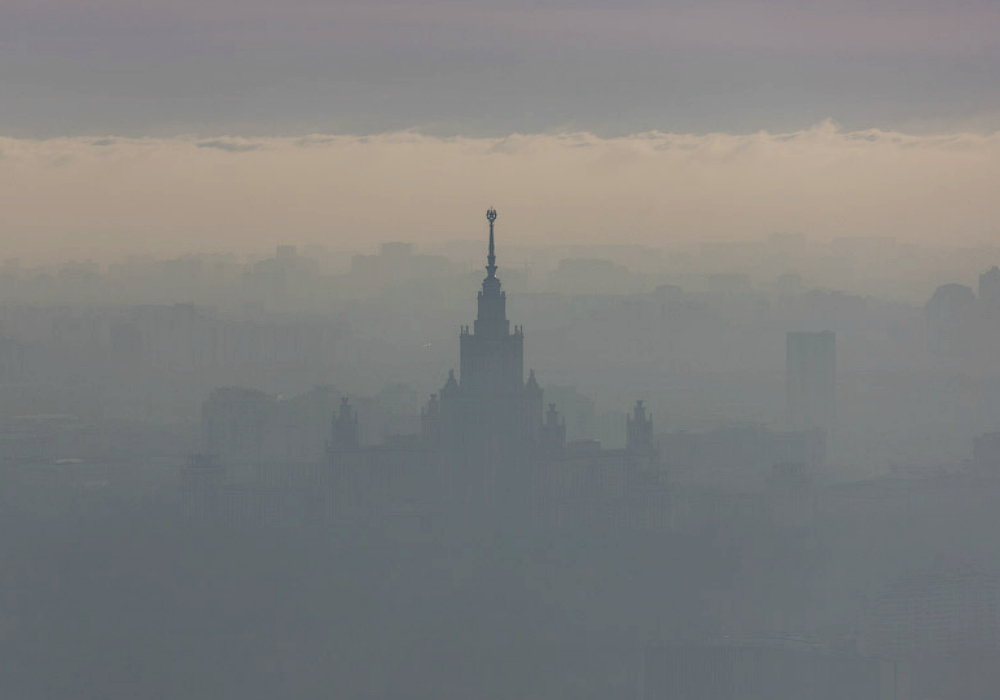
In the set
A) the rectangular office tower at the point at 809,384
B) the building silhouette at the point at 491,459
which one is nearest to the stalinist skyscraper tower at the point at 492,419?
the building silhouette at the point at 491,459

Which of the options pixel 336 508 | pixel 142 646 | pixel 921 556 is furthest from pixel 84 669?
pixel 921 556

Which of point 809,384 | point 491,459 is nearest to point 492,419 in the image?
point 491,459

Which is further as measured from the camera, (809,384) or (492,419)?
(809,384)

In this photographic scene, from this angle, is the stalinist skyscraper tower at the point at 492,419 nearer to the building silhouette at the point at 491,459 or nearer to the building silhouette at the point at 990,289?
the building silhouette at the point at 491,459

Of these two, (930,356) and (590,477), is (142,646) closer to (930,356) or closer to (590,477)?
(590,477)

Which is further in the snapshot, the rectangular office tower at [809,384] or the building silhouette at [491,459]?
the rectangular office tower at [809,384]

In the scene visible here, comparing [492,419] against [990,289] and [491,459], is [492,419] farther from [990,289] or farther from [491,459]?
[990,289]
